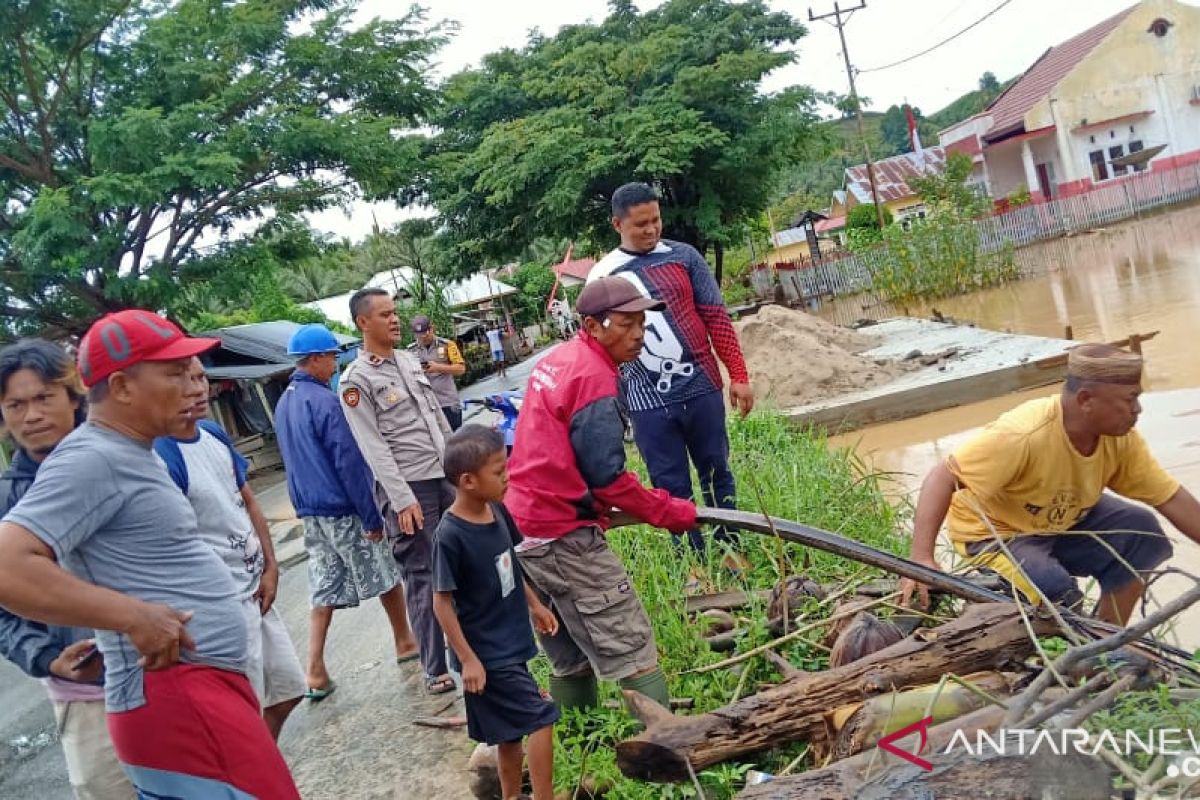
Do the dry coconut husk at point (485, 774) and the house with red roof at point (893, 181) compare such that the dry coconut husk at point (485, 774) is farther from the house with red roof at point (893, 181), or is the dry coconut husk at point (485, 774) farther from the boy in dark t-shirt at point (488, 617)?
the house with red roof at point (893, 181)

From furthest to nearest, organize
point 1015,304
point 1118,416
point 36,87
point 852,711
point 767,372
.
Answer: point 1015,304 < point 36,87 < point 767,372 < point 1118,416 < point 852,711

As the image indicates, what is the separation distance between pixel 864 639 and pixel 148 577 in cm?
215

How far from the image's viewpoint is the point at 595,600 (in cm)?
305

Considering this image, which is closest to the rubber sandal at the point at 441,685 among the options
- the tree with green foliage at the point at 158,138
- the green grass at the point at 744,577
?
the green grass at the point at 744,577

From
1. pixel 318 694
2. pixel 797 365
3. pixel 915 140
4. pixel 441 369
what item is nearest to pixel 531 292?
pixel 915 140

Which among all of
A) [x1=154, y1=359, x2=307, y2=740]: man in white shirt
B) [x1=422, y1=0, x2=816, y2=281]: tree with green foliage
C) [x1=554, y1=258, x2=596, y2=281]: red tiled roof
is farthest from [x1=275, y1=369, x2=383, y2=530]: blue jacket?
[x1=554, y1=258, x2=596, y2=281]: red tiled roof

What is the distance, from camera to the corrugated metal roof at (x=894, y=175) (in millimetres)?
43062

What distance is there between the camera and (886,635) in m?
3.01

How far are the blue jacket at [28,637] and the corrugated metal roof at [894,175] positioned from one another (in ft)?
141

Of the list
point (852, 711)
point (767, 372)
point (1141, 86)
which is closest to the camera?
point (852, 711)

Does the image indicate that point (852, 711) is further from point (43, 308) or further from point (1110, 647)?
point (43, 308)

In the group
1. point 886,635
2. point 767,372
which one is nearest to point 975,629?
point 886,635

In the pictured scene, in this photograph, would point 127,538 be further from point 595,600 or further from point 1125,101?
point 1125,101

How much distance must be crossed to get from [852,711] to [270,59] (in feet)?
52.3
